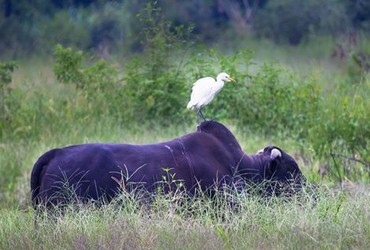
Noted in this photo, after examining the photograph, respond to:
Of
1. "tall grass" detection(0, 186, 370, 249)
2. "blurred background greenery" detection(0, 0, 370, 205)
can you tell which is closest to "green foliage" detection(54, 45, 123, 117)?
"blurred background greenery" detection(0, 0, 370, 205)

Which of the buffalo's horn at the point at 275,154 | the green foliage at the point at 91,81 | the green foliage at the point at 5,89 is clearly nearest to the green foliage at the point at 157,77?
the green foliage at the point at 91,81

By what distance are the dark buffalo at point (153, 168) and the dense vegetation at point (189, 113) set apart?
7.7 inches

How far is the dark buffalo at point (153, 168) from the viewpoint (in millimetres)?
7266

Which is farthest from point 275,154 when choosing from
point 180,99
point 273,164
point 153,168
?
point 180,99

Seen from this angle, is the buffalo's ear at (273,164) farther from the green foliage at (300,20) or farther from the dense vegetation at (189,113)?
the green foliage at (300,20)

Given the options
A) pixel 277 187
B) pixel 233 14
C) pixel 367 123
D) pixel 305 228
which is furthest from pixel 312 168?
pixel 233 14

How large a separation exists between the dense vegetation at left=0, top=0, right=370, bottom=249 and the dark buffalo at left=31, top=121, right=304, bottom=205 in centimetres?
20

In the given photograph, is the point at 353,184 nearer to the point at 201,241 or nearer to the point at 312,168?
the point at 312,168

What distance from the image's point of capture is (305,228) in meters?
6.65

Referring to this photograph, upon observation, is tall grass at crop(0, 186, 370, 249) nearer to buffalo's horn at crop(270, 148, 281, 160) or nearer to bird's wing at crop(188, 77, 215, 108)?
buffalo's horn at crop(270, 148, 281, 160)

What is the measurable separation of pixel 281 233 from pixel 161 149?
1.37 meters

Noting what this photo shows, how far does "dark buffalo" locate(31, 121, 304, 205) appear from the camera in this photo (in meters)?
7.27

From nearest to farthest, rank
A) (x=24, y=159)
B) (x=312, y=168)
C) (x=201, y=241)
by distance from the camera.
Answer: (x=201, y=241) < (x=312, y=168) < (x=24, y=159)

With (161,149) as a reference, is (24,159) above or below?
below
